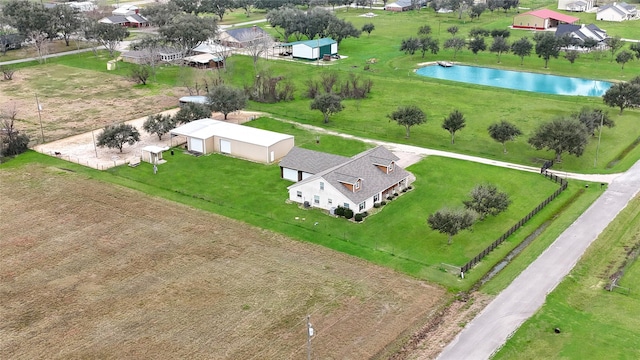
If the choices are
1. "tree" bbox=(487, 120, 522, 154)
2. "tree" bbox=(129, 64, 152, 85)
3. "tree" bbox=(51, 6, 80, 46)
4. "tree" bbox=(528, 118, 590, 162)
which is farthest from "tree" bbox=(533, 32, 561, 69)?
"tree" bbox=(51, 6, 80, 46)

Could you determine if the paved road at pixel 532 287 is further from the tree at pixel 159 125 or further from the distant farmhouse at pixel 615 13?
the distant farmhouse at pixel 615 13

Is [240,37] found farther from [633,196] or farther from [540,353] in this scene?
[540,353]

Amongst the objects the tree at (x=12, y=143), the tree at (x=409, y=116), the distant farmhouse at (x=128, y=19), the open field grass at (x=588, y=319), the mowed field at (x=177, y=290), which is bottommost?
the open field grass at (x=588, y=319)

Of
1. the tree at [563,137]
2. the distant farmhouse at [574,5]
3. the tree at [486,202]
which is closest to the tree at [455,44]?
the tree at [563,137]

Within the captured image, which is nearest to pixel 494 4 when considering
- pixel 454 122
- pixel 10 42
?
pixel 454 122

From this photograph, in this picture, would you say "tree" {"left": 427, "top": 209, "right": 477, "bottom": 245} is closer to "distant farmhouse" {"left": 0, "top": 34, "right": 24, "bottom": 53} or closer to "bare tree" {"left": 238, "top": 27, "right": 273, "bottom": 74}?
"bare tree" {"left": 238, "top": 27, "right": 273, "bottom": 74}

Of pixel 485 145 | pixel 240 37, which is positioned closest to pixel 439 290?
pixel 485 145
